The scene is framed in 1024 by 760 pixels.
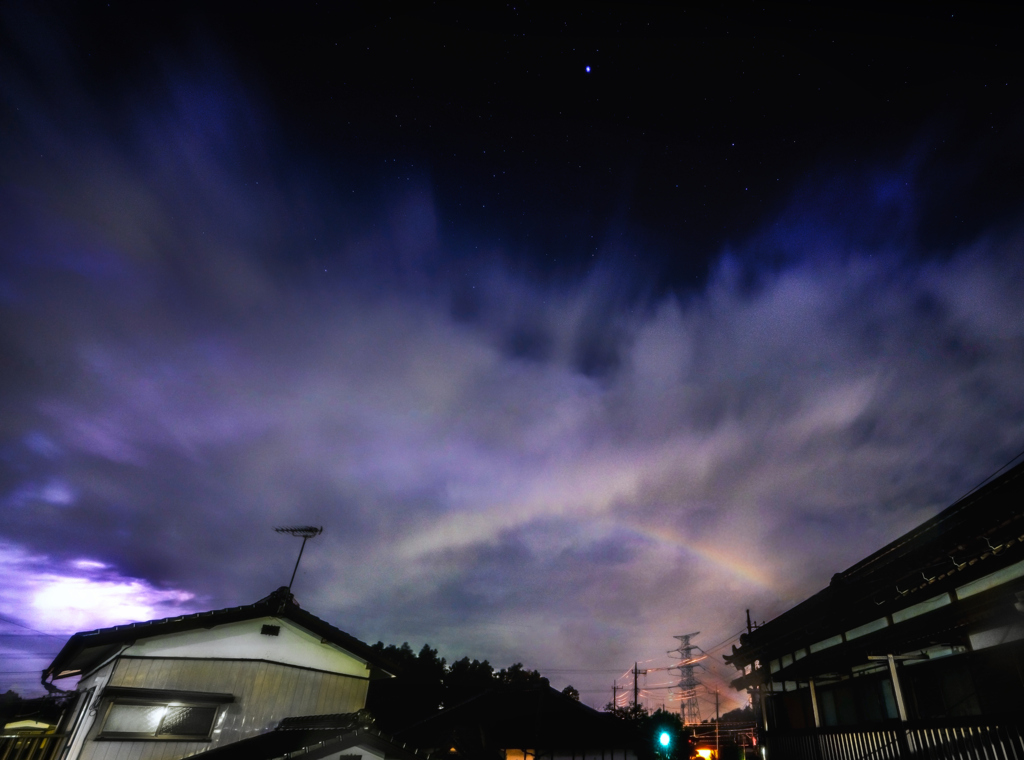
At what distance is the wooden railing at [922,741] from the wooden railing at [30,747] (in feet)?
68.2

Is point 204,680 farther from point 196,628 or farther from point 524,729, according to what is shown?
point 524,729

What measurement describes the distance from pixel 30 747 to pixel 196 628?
409 cm

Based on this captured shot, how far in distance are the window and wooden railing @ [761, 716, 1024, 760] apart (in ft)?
56.5

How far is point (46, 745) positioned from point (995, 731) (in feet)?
72.4

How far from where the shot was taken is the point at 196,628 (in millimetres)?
14117

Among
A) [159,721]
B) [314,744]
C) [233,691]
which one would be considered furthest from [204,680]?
[314,744]

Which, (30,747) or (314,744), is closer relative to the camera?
(314,744)

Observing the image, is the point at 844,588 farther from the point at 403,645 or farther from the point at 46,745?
the point at 403,645

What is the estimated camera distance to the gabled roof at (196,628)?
1307 cm

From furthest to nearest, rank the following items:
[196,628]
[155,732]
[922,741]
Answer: [196,628] < [155,732] < [922,741]

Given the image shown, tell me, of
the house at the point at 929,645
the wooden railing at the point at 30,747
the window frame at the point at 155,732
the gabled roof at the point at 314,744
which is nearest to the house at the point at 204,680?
the window frame at the point at 155,732

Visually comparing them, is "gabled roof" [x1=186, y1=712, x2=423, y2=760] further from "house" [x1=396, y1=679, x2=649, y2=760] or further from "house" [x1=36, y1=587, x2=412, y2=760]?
"house" [x1=396, y1=679, x2=649, y2=760]

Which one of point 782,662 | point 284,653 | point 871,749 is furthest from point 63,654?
point 782,662

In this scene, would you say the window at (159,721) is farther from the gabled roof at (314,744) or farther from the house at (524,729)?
the house at (524,729)
